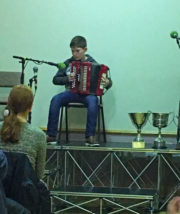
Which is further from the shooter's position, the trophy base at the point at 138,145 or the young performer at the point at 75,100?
the young performer at the point at 75,100

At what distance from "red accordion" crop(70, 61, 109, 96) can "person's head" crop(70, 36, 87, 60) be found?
271 mm

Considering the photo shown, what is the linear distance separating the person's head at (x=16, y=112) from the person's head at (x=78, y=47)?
214 centimetres

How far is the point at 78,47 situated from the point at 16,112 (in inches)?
89.0

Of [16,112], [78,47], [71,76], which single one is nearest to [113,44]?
[78,47]

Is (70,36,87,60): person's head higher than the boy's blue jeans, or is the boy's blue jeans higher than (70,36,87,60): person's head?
(70,36,87,60): person's head

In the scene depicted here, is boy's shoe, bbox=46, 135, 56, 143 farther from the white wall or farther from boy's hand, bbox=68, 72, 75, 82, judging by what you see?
the white wall

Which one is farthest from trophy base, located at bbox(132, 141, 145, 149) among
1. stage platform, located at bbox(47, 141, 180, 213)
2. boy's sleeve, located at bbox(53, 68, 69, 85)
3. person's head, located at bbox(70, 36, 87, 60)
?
person's head, located at bbox(70, 36, 87, 60)

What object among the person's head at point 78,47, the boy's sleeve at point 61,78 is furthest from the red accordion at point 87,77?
the person's head at point 78,47

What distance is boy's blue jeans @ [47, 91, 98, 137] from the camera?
470 cm

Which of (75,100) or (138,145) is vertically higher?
(75,100)

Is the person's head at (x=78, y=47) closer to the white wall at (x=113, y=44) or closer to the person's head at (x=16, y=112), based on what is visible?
the white wall at (x=113, y=44)

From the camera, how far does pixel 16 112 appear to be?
2.80 meters

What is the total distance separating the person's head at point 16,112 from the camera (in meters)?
2.73

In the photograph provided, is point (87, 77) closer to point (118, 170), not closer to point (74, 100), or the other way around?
point (74, 100)
